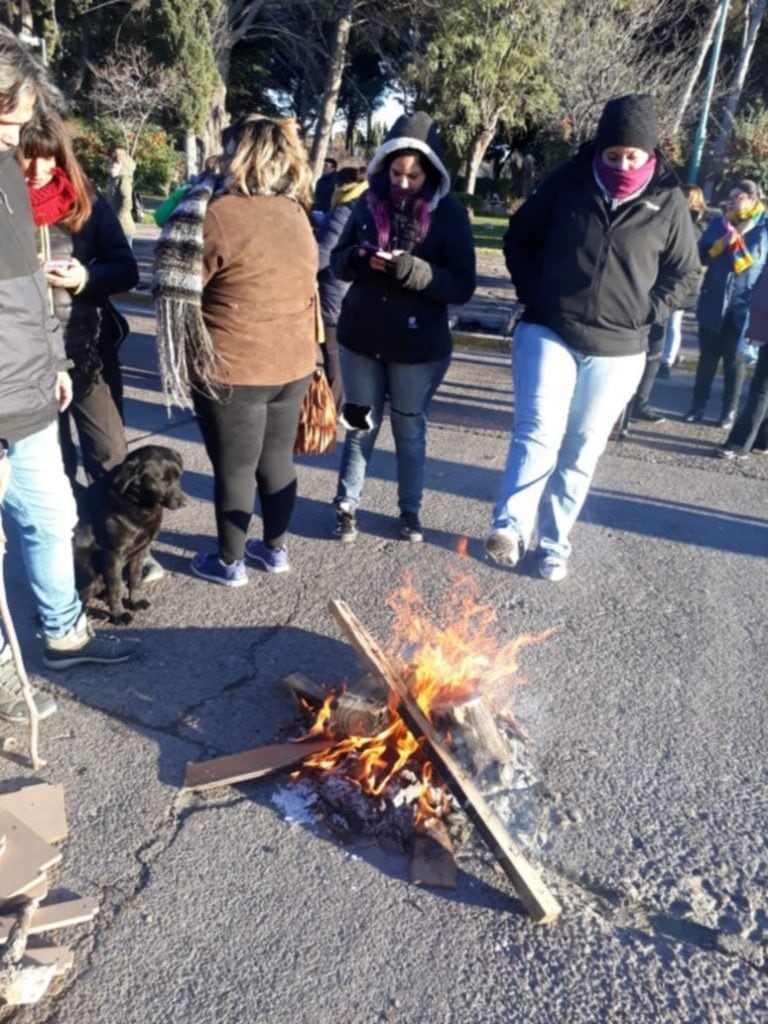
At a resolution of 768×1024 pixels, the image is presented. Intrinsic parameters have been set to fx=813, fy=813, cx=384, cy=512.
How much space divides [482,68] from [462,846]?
2860cm

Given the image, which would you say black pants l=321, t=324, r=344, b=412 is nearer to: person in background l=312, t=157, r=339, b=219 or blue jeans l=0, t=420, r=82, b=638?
person in background l=312, t=157, r=339, b=219

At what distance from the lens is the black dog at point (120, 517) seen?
3.62 m

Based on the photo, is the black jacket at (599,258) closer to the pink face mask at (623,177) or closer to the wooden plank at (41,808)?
the pink face mask at (623,177)

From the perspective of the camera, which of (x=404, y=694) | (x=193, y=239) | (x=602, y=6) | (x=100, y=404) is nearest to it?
(x=404, y=694)

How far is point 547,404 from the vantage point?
3904 millimetres

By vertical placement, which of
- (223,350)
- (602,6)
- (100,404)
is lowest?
(100,404)

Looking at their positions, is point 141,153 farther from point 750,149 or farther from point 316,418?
point 316,418

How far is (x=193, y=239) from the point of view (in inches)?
126

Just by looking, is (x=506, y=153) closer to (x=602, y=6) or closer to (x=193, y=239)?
(x=602, y=6)

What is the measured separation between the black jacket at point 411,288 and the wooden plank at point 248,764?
2.12 meters

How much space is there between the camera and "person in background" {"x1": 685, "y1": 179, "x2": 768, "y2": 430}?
260 inches

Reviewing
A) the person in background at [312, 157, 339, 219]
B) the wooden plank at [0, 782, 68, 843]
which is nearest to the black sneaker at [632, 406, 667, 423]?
the person in background at [312, 157, 339, 219]

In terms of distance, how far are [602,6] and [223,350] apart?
17.9m

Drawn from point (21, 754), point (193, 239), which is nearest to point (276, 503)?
point (193, 239)
